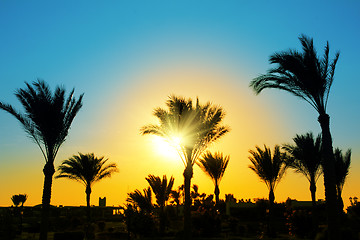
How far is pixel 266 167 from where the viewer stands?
25594 millimetres

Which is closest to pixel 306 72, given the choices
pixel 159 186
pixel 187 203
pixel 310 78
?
pixel 310 78

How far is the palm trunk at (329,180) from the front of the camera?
474 inches

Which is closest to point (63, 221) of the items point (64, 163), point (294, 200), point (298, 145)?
point (64, 163)

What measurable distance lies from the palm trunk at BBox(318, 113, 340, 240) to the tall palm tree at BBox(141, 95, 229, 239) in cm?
742

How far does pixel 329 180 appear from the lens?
13.0 metres

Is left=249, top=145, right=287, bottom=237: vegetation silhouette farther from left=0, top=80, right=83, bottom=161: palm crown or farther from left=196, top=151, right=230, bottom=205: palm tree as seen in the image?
left=0, top=80, right=83, bottom=161: palm crown

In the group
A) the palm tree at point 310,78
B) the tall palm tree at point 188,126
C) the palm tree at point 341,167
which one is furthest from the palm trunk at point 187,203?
the palm tree at point 341,167

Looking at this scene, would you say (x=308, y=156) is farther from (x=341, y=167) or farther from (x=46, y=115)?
(x=46, y=115)

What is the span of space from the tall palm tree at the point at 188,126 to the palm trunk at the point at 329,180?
24.3 ft

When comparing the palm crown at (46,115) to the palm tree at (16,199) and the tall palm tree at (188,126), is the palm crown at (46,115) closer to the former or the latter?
the tall palm tree at (188,126)

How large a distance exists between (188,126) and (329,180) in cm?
884

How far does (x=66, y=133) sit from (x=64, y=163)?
11373mm

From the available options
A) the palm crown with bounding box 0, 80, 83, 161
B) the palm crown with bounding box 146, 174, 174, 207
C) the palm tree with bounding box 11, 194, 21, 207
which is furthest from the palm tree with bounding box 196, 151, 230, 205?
the palm tree with bounding box 11, 194, 21, 207

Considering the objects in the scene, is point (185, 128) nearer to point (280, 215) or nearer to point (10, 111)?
point (10, 111)
